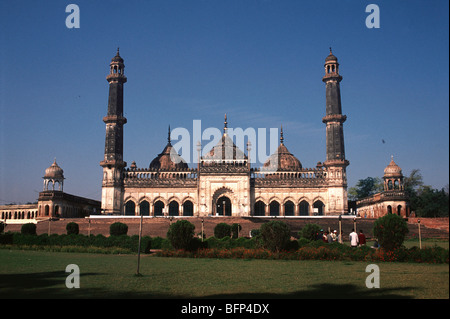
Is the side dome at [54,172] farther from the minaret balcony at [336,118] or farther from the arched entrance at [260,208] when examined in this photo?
the minaret balcony at [336,118]

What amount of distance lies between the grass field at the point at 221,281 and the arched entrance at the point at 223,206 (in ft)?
108

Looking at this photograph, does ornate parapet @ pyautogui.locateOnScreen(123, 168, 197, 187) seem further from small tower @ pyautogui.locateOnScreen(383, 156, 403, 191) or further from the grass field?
the grass field

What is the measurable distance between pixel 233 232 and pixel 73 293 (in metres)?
18.7

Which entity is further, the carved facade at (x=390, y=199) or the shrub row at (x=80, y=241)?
the carved facade at (x=390, y=199)

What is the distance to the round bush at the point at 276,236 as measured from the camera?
17.7 meters

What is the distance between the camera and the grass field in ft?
28.8

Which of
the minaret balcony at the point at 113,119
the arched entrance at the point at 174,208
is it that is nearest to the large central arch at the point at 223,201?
the arched entrance at the point at 174,208

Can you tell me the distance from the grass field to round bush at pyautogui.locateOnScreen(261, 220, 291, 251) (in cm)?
344

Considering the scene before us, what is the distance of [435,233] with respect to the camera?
30.0 m

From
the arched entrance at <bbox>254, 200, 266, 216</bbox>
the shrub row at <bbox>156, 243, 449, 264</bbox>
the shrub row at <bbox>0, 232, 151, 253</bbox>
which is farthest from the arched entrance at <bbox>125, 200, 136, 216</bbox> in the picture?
the shrub row at <bbox>156, 243, 449, 264</bbox>

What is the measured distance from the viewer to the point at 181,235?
18.8 metres

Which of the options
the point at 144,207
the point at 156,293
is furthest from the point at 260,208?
the point at 156,293
